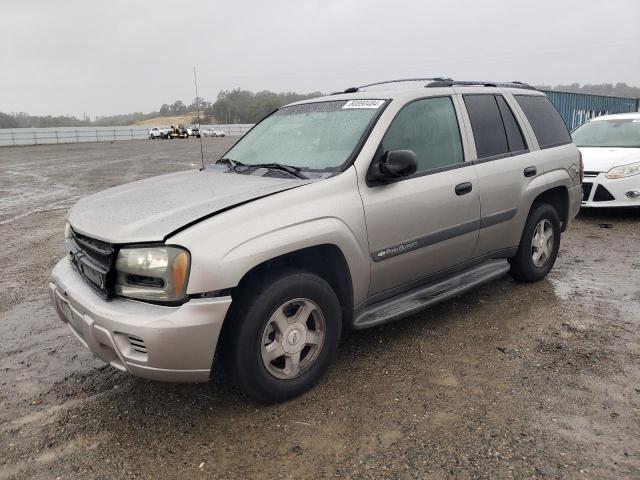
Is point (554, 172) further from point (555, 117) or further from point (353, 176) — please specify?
point (353, 176)

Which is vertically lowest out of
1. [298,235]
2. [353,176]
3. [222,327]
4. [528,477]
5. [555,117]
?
[528,477]

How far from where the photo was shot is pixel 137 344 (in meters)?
2.47

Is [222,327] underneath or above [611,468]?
above

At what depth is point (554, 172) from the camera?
4.60m

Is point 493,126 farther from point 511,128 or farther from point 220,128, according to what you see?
point 220,128

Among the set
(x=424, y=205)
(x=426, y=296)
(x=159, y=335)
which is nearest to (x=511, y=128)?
(x=424, y=205)

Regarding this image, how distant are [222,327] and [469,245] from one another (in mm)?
2081

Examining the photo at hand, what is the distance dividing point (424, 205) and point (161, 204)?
5.54 ft

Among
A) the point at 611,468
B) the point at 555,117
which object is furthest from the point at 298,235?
the point at 555,117

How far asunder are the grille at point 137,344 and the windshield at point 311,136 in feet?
4.93

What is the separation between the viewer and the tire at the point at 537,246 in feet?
14.8

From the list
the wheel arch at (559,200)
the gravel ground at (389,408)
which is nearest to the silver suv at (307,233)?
the wheel arch at (559,200)

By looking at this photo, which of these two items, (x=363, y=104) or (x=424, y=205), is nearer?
(x=424, y=205)

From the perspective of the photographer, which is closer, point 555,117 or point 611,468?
point 611,468
